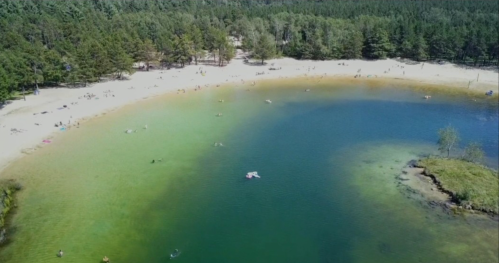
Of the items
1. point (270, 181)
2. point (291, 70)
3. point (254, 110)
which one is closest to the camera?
point (270, 181)

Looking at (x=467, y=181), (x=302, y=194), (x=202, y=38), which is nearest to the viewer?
(x=467, y=181)

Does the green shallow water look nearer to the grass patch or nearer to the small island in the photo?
the small island

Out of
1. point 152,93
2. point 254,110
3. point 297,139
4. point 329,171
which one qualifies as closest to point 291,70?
point 254,110

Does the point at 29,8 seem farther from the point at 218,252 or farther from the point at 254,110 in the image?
the point at 218,252

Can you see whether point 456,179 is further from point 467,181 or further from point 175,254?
point 175,254

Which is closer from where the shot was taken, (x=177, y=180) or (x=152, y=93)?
(x=177, y=180)

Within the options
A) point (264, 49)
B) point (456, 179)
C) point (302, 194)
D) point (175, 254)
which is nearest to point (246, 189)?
point (302, 194)

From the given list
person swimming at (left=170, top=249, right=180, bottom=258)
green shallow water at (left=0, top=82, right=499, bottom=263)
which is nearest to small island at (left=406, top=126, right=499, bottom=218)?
green shallow water at (left=0, top=82, right=499, bottom=263)
